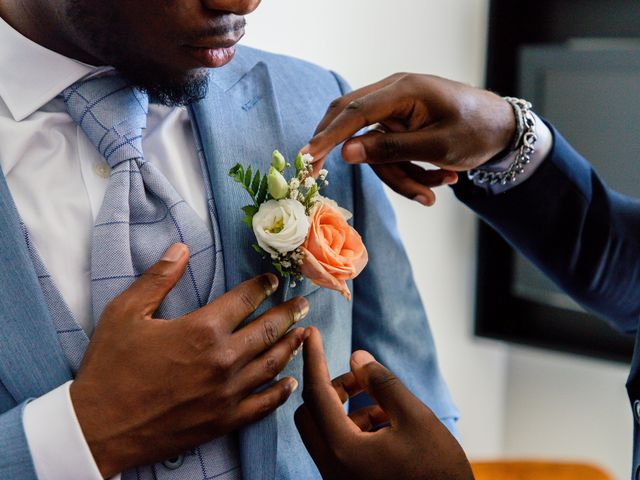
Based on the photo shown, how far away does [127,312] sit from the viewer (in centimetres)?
89

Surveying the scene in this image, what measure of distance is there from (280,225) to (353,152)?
0.15 m

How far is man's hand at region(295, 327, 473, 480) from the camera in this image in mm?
893

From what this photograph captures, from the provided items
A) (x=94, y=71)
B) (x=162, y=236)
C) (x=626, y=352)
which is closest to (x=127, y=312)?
(x=162, y=236)

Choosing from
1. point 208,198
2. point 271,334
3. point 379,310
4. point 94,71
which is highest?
point 94,71

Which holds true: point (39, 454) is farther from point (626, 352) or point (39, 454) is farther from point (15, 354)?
point (626, 352)

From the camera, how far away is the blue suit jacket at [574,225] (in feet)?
4.23

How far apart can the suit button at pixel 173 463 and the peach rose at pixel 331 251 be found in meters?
0.27

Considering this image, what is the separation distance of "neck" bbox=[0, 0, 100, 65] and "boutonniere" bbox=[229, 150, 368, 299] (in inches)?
10.8

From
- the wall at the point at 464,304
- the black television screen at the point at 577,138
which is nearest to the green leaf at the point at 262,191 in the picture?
the wall at the point at 464,304

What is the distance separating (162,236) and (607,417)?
190 cm

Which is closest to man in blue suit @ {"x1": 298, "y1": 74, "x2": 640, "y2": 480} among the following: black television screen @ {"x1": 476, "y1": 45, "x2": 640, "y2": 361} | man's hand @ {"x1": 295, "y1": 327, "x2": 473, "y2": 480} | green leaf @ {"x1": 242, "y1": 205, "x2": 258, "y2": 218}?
man's hand @ {"x1": 295, "y1": 327, "x2": 473, "y2": 480}

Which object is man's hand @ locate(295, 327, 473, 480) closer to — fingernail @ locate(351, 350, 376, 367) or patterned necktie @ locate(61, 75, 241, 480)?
fingernail @ locate(351, 350, 376, 367)

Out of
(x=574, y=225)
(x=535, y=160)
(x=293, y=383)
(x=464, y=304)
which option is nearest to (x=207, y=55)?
(x=293, y=383)

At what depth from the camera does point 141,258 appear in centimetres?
97
